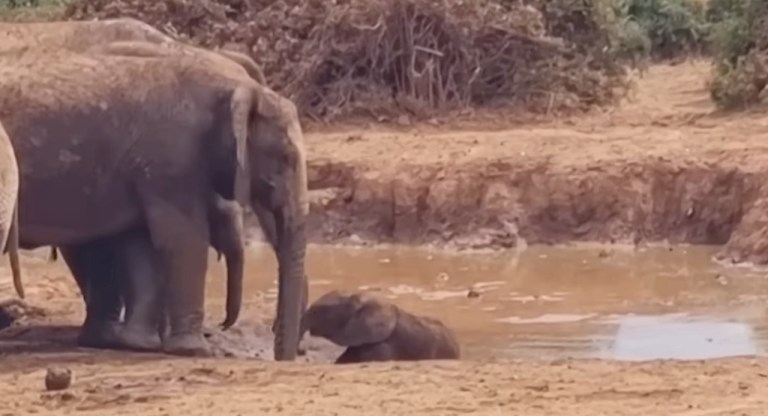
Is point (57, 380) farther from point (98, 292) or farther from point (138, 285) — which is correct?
point (98, 292)

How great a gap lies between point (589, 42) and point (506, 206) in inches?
207

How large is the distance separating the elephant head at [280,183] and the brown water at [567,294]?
1.33 metres

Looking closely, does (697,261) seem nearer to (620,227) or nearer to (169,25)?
(620,227)

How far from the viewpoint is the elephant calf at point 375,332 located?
1030 centimetres

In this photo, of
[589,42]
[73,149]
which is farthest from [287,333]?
[589,42]

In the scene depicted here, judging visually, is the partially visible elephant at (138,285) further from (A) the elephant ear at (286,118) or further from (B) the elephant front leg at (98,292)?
(A) the elephant ear at (286,118)

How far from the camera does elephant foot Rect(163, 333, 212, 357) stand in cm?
1012

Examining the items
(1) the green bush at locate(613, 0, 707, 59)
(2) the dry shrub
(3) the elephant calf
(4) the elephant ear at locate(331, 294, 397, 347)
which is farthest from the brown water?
(1) the green bush at locate(613, 0, 707, 59)

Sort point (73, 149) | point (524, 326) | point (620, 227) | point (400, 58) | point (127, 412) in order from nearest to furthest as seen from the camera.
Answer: point (127, 412), point (73, 149), point (524, 326), point (620, 227), point (400, 58)

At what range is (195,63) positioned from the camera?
10.2 metres

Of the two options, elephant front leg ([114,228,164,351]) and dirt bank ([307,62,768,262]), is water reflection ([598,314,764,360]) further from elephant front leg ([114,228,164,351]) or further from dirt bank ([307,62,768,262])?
dirt bank ([307,62,768,262])

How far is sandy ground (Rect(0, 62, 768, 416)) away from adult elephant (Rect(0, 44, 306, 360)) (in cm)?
62

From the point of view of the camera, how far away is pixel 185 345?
10148mm

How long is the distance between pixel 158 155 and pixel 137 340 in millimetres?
993
